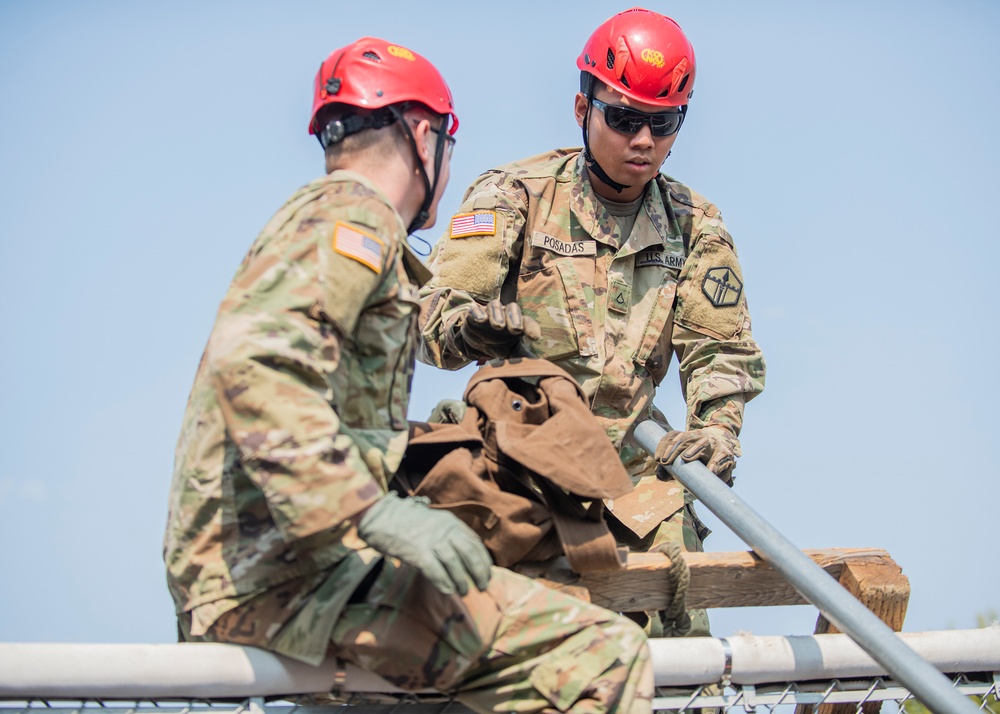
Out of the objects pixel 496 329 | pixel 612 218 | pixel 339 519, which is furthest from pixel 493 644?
pixel 612 218

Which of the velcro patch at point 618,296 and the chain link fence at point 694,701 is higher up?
the velcro patch at point 618,296

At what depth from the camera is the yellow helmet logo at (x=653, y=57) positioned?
5.21 meters

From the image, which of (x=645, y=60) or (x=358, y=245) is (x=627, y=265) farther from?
(x=358, y=245)

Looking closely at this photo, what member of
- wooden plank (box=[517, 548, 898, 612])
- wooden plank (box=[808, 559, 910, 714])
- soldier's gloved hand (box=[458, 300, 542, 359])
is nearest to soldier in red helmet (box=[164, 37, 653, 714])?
wooden plank (box=[517, 548, 898, 612])

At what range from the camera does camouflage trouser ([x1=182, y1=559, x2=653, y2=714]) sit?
2996 mm

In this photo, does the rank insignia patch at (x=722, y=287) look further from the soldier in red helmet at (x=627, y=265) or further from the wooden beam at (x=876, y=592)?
the wooden beam at (x=876, y=592)

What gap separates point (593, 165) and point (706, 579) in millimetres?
2209

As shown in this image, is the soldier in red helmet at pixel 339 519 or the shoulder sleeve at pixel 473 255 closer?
the soldier in red helmet at pixel 339 519

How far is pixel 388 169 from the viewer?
141 inches

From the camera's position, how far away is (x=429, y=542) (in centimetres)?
272

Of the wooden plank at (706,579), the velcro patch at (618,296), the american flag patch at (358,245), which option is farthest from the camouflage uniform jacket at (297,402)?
the velcro patch at (618,296)

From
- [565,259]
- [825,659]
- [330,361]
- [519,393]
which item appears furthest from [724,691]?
[565,259]

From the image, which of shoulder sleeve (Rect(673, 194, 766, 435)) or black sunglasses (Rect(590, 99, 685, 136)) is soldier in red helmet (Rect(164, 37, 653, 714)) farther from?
black sunglasses (Rect(590, 99, 685, 136))

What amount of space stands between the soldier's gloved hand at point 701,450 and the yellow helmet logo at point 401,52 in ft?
5.91
